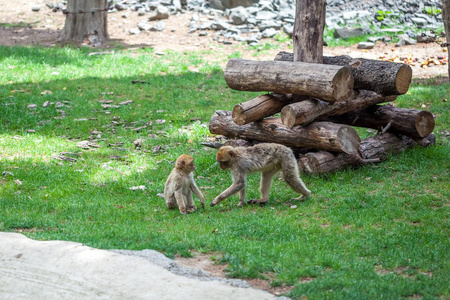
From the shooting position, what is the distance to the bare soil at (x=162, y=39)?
58.7ft

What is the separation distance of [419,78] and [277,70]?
25.8ft

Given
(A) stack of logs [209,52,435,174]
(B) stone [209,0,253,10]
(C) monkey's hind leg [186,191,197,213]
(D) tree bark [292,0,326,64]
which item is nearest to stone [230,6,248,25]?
(B) stone [209,0,253,10]

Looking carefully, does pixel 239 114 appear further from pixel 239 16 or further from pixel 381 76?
pixel 239 16

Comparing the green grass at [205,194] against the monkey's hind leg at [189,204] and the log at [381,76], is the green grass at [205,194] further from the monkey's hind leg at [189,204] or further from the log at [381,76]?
the log at [381,76]

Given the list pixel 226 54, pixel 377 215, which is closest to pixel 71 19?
pixel 226 54

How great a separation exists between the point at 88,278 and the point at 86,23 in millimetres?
15769

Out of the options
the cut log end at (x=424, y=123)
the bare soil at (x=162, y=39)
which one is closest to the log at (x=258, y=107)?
the cut log end at (x=424, y=123)

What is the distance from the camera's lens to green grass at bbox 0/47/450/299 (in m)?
6.07

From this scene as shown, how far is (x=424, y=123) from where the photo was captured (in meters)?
10.3

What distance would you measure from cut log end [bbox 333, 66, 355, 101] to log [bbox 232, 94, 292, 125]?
49.0 inches

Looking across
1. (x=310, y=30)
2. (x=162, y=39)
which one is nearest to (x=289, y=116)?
(x=310, y=30)

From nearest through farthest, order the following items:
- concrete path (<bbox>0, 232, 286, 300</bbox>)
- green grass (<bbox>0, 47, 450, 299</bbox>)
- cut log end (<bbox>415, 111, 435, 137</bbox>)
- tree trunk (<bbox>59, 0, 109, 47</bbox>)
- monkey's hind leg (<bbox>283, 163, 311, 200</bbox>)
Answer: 1. concrete path (<bbox>0, 232, 286, 300</bbox>)
2. green grass (<bbox>0, 47, 450, 299</bbox>)
3. monkey's hind leg (<bbox>283, 163, 311, 200</bbox>)
4. cut log end (<bbox>415, 111, 435, 137</bbox>)
5. tree trunk (<bbox>59, 0, 109, 47</bbox>)

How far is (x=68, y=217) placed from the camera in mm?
8055

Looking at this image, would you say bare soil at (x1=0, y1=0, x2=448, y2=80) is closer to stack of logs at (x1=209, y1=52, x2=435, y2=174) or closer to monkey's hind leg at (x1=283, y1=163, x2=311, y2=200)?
stack of logs at (x1=209, y1=52, x2=435, y2=174)
